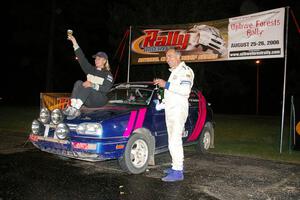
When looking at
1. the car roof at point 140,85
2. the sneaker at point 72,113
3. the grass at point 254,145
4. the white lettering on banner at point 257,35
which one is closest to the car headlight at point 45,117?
the sneaker at point 72,113

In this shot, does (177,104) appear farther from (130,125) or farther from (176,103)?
(130,125)

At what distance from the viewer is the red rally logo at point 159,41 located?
10469 mm

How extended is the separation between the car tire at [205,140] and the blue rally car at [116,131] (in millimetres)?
998

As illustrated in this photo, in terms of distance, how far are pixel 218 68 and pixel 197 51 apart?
24986 mm

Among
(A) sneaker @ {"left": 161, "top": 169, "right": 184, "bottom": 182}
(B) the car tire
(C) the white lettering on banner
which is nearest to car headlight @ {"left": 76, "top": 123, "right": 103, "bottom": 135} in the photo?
(A) sneaker @ {"left": 161, "top": 169, "right": 184, "bottom": 182}

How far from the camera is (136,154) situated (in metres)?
6.53

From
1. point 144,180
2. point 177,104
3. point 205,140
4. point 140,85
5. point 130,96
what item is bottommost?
point 144,180

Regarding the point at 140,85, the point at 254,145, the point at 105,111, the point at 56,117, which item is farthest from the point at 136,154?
the point at 254,145

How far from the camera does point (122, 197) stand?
5.18 m

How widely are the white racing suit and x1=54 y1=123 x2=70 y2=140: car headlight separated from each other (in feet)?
5.66

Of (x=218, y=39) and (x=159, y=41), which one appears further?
(x=159, y=41)

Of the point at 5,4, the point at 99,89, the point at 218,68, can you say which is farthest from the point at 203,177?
the point at 5,4

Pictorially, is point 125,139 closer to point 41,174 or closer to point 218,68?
point 41,174

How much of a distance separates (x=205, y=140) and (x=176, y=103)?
307 centimetres
